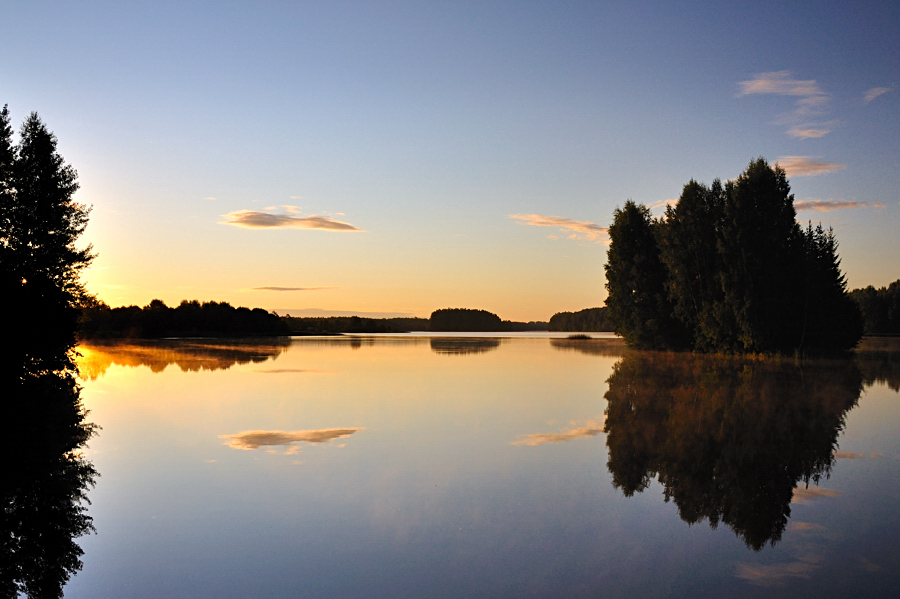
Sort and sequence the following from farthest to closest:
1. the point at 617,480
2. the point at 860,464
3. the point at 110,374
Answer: the point at 110,374
the point at 860,464
the point at 617,480

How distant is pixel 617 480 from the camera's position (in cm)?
1053

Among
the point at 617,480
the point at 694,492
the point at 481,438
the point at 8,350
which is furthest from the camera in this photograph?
the point at 8,350

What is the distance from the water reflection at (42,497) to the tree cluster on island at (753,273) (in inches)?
1584

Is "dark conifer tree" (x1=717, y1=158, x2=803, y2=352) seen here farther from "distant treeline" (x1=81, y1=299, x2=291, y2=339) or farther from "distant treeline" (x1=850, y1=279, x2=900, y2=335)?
"distant treeline" (x1=850, y1=279, x2=900, y2=335)

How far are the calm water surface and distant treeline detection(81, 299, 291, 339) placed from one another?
280ft

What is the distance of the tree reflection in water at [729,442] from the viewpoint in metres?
9.09

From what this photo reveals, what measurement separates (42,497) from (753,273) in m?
43.0

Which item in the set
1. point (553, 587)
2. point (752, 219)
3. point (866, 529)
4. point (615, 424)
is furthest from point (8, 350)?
point (752, 219)

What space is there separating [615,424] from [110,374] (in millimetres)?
26394

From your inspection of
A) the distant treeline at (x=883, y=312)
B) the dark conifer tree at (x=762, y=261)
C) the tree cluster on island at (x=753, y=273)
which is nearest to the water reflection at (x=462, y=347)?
the tree cluster on island at (x=753, y=273)

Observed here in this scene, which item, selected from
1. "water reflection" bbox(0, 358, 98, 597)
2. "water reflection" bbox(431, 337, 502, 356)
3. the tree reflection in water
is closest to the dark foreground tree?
"water reflection" bbox(0, 358, 98, 597)

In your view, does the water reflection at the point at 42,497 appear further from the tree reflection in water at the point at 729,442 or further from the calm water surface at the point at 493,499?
the tree reflection in water at the point at 729,442

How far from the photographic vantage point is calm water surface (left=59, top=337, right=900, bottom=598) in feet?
21.6

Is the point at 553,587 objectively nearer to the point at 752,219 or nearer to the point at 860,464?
the point at 860,464
